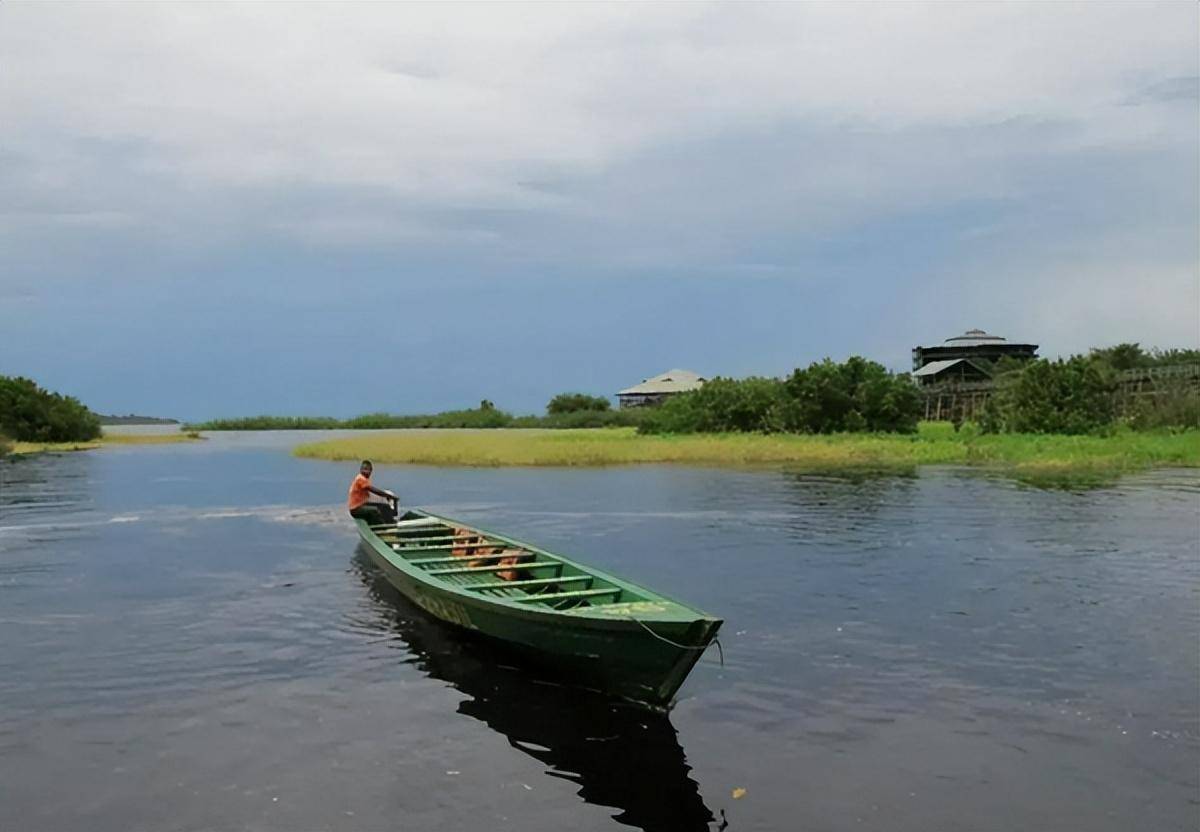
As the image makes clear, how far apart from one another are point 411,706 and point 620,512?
18.5 m

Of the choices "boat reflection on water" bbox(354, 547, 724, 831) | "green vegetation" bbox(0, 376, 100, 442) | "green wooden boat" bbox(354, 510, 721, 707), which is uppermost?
"green vegetation" bbox(0, 376, 100, 442)

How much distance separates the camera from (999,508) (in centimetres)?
2703

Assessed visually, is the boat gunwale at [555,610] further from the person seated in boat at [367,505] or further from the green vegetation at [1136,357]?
the green vegetation at [1136,357]

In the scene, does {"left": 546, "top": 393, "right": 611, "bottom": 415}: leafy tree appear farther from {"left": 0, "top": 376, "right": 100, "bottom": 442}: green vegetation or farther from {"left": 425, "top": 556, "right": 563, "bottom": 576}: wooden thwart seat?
{"left": 425, "top": 556, "right": 563, "bottom": 576}: wooden thwart seat

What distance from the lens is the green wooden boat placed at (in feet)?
31.3

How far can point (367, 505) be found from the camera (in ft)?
68.9

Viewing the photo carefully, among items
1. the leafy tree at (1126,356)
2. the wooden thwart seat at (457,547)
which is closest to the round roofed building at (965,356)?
the leafy tree at (1126,356)

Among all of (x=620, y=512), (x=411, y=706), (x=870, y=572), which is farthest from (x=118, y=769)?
(x=620, y=512)

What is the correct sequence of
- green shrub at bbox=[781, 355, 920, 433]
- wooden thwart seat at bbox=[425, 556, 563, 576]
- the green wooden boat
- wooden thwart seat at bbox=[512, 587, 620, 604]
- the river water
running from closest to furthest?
the river water
the green wooden boat
wooden thwart seat at bbox=[512, 587, 620, 604]
wooden thwart seat at bbox=[425, 556, 563, 576]
green shrub at bbox=[781, 355, 920, 433]

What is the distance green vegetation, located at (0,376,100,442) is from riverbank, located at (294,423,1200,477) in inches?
1088

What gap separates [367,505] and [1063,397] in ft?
125

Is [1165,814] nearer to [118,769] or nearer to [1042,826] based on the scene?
[1042,826]

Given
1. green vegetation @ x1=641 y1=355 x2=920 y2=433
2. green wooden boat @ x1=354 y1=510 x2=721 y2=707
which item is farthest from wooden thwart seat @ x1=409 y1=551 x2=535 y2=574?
green vegetation @ x1=641 y1=355 x2=920 y2=433

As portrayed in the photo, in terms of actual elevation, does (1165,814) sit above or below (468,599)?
Answer: below
